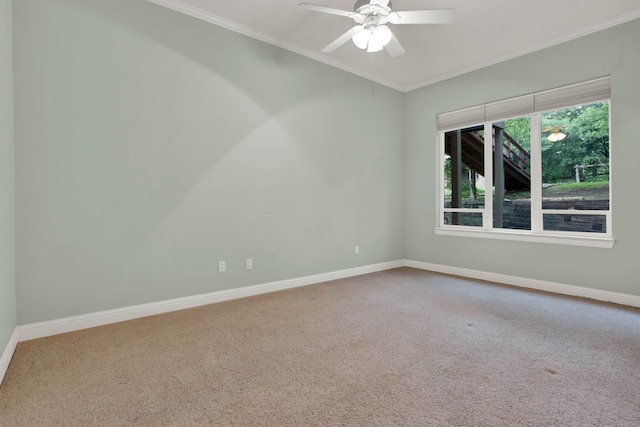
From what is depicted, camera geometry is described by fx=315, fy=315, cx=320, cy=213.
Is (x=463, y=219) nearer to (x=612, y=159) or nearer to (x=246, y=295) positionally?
(x=612, y=159)

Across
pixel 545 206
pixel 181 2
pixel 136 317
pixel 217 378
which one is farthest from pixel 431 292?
pixel 181 2

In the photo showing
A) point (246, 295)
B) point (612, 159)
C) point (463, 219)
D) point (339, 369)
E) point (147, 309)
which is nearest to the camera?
point (339, 369)

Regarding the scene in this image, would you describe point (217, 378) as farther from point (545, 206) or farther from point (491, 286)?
point (545, 206)

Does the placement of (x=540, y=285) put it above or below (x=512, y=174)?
below

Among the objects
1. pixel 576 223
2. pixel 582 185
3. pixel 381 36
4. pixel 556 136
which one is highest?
pixel 381 36

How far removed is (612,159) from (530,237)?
3.66 feet

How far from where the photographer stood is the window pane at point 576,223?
3.40m

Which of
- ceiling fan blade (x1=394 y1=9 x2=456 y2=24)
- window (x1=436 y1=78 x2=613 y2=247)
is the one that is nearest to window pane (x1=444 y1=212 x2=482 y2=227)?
window (x1=436 y1=78 x2=613 y2=247)

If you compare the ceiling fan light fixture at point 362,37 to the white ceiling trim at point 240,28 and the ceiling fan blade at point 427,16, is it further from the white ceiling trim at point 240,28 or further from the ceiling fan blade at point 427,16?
the white ceiling trim at point 240,28

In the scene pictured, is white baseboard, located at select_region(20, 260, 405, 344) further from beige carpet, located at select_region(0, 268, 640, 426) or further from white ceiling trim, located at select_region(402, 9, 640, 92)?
white ceiling trim, located at select_region(402, 9, 640, 92)

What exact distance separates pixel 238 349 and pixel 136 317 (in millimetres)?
1182

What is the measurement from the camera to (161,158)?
286 cm

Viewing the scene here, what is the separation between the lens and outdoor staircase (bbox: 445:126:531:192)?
3955 millimetres

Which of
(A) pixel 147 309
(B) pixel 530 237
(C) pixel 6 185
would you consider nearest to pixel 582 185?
(B) pixel 530 237
